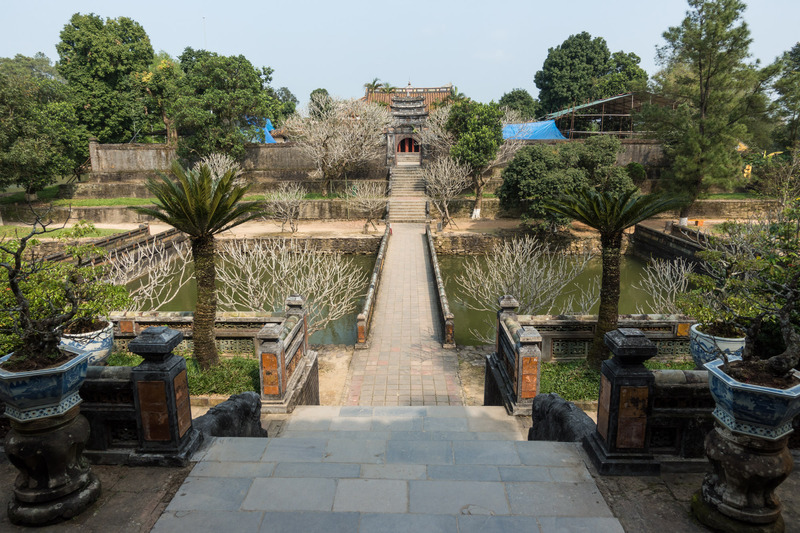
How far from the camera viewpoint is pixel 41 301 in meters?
5.44

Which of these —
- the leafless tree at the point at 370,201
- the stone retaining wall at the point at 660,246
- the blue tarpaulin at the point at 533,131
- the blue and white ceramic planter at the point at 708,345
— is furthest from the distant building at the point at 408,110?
the blue and white ceramic planter at the point at 708,345

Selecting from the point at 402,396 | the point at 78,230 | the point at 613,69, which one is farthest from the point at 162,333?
the point at 613,69

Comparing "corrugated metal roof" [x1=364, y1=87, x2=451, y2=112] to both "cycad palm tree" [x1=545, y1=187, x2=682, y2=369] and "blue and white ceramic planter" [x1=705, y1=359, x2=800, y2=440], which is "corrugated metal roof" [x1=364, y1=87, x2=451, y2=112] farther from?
"blue and white ceramic planter" [x1=705, y1=359, x2=800, y2=440]

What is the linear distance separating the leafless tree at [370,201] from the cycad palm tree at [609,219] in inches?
675

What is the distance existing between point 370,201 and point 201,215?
692 inches

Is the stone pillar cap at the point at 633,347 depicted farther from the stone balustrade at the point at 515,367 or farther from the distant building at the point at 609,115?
the distant building at the point at 609,115

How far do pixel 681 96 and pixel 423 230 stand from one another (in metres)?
14.2

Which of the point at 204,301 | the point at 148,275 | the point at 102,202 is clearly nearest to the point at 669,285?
the point at 204,301

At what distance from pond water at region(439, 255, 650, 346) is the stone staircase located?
492cm

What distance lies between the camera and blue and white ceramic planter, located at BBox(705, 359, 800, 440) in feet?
8.86

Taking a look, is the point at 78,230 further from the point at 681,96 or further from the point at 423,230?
the point at 681,96

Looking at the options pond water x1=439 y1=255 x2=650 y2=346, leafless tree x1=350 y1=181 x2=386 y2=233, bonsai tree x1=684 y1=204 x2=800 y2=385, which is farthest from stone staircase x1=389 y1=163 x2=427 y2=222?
bonsai tree x1=684 y1=204 x2=800 y2=385

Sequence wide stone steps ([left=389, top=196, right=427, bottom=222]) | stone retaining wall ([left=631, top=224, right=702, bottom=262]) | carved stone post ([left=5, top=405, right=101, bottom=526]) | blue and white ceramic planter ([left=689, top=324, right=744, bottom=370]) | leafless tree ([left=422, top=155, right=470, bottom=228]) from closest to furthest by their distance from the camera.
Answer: carved stone post ([left=5, top=405, right=101, bottom=526]) → blue and white ceramic planter ([left=689, top=324, right=744, bottom=370]) → stone retaining wall ([left=631, top=224, right=702, bottom=262]) → leafless tree ([left=422, top=155, right=470, bottom=228]) → wide stone steps ([left=389, top=196, right=427, bottom=222])

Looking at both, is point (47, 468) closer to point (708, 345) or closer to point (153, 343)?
point (153, 343)
